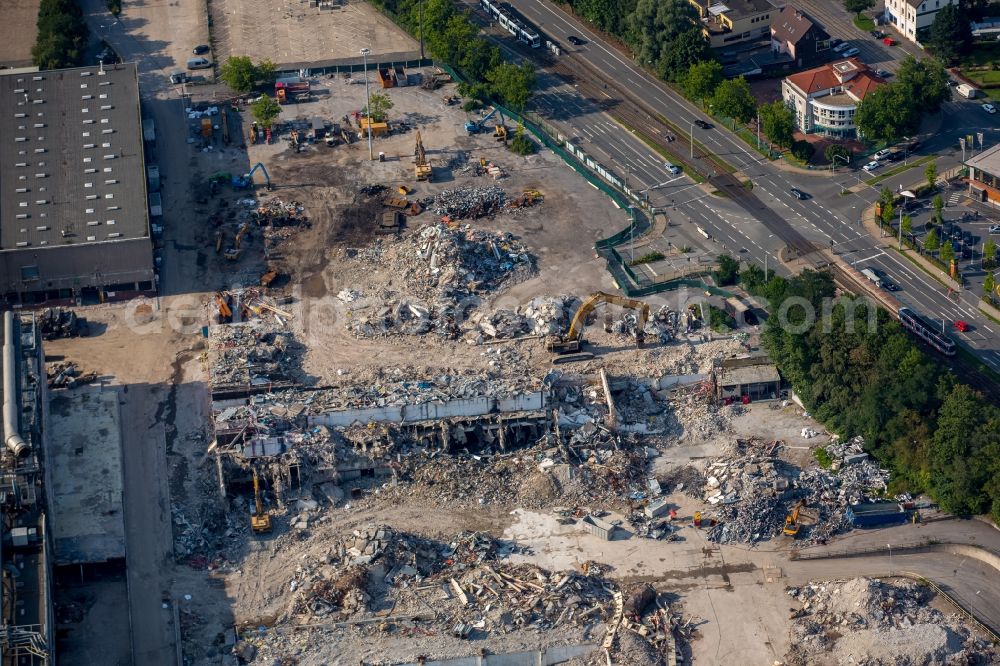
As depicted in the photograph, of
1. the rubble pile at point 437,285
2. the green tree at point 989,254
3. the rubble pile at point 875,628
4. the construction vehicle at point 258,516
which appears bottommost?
the construction vehicle at point 258,516

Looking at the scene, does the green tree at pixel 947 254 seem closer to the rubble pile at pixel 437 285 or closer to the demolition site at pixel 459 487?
the demolition site at pixel 459 487

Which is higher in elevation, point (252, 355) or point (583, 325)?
point (583, 325)

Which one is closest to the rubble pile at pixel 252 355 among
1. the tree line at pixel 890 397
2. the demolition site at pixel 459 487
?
the demolition site at pixel 459 487

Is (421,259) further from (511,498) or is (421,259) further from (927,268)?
(927,268)

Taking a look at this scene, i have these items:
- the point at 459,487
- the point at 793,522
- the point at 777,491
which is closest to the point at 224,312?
the point at 459,487

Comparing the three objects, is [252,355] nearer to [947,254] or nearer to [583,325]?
[583,325]

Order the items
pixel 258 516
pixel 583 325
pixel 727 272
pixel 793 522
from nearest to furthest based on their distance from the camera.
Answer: pixel 793 522
pixel 258 516
pixel 583 325
pixel 727 272
